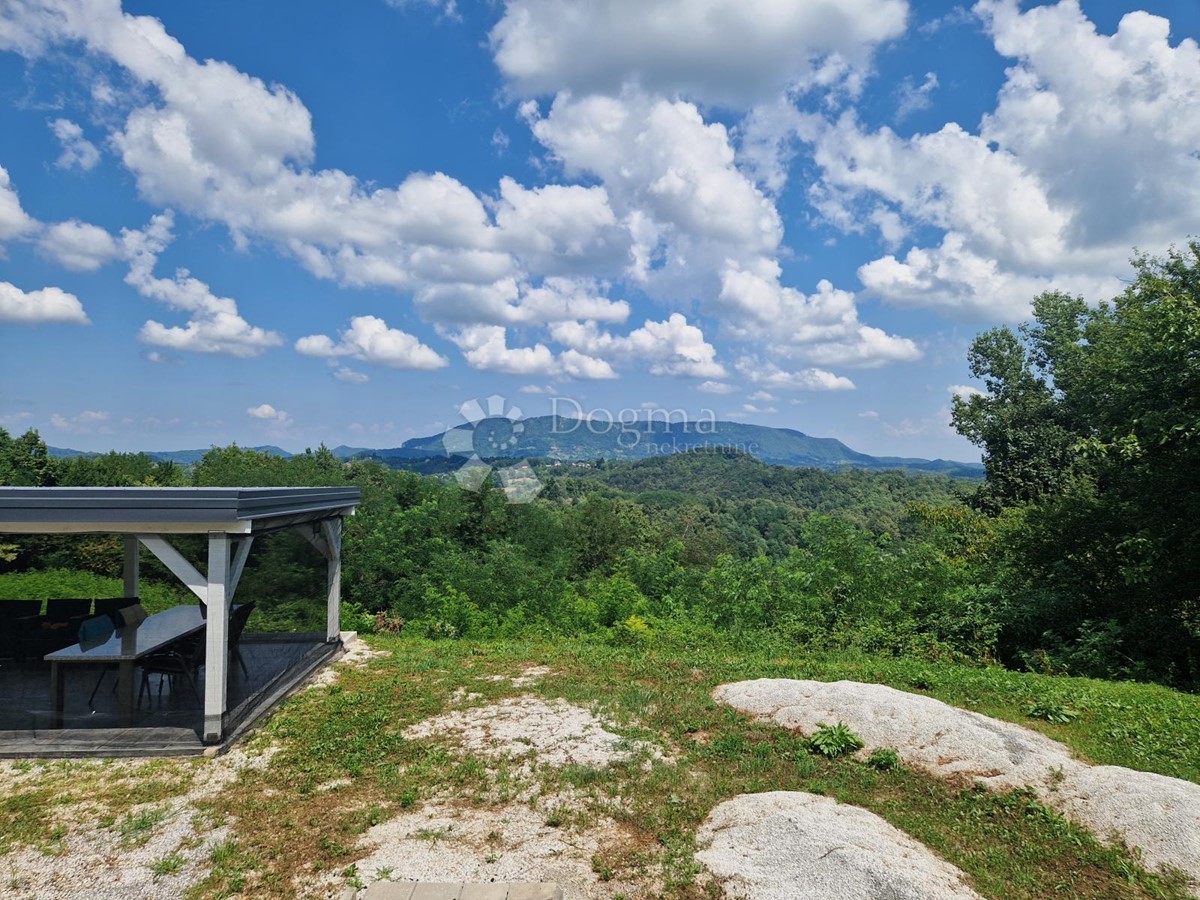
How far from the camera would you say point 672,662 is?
345 inches

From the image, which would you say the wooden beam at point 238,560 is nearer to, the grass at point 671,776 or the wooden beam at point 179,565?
the wooden beam at point 179,565

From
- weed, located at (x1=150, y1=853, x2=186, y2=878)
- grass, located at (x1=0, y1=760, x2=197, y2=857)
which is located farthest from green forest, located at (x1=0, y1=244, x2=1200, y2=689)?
weed, located at (x1=150, y1=853, x2=186, y2=878)

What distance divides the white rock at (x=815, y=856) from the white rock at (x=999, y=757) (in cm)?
126

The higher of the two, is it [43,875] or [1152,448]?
[1152,448]

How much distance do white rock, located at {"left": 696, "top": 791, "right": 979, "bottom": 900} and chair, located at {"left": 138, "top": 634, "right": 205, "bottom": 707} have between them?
5530 mm

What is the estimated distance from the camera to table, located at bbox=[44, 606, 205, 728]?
6.00 meters

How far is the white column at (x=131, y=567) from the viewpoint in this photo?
8.81 meters

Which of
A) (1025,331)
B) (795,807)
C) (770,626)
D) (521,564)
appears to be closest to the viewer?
(795,807)

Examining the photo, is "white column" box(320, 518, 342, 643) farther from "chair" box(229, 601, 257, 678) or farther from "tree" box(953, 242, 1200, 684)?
"tree" box(953, 242, 1200, 684)

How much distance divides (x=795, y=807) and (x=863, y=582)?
→ 759 cm

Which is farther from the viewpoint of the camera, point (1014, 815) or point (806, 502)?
point (806, 502)

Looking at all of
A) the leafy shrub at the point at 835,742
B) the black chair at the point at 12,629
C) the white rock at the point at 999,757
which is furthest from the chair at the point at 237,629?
the leafy shrub at the point at 835,742

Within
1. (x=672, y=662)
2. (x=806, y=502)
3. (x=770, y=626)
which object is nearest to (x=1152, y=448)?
(x=770, y=626)

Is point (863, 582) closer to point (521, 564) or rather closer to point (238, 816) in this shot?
point (521, 564)
